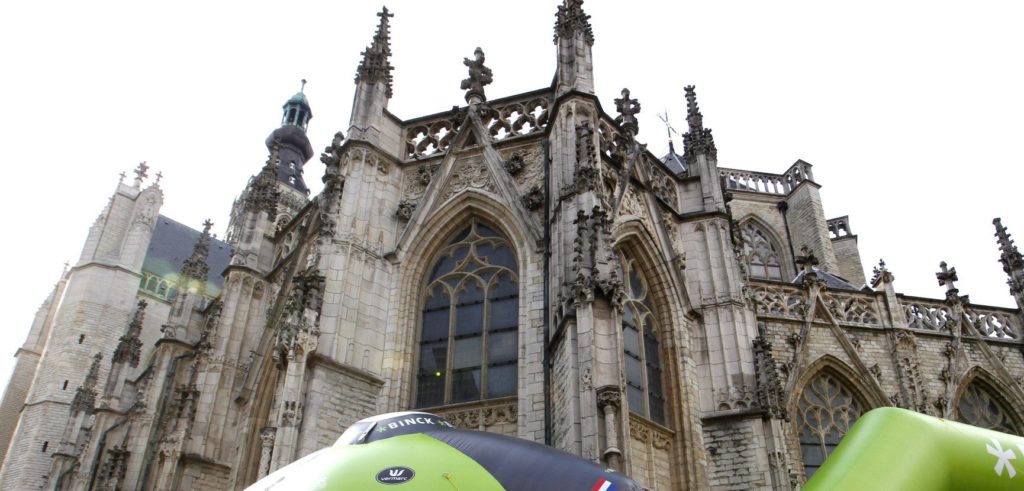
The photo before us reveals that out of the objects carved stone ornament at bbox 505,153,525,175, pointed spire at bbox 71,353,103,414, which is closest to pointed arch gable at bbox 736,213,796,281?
carved stone ornament at bbox 505,153,525,175

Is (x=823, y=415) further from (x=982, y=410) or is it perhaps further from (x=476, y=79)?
(x=476, y=79)

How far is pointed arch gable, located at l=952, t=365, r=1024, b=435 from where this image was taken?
53.1 ft

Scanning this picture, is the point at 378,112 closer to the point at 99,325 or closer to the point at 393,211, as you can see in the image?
the point at 393,211

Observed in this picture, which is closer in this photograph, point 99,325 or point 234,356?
point 234,356

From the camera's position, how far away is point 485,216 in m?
13.1

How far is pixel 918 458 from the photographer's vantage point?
494cm

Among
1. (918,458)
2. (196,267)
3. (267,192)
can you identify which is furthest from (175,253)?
(918,458)

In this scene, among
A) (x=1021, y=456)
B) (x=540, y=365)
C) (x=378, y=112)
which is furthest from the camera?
(x=378, y=112)

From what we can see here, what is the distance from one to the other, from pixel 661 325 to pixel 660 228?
1694 mm

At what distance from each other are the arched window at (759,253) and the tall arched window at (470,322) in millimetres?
13340

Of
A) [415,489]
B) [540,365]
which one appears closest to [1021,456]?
[415,489]

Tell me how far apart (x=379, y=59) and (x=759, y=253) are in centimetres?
1446

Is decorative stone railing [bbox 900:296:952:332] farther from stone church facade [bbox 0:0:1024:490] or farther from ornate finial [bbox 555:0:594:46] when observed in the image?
ornate finial [bbox 555:0:594:46]

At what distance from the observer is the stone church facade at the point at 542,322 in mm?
10766
